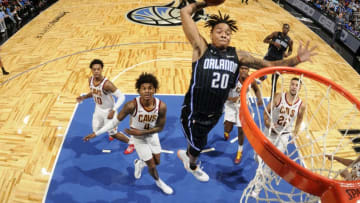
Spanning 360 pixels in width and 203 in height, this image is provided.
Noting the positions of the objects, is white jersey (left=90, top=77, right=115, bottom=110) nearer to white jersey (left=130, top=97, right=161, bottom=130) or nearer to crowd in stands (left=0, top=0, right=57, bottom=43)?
white jersey (left=130, top=97, right=161, bottom=130)

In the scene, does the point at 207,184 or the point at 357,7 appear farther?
the point at 357,7

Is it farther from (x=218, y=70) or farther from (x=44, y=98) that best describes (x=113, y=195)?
(x=44, y=98)

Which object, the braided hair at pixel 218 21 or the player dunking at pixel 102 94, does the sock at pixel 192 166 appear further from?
the braided hair at pixel 218 21

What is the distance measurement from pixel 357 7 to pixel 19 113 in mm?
12804

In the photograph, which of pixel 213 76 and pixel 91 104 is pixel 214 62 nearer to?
pixel 213 76

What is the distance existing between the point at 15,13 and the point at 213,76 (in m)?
10.4

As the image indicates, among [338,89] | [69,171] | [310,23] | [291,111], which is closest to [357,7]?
[310,23]

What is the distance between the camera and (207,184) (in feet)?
12.7

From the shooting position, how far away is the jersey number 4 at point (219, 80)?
254 cm

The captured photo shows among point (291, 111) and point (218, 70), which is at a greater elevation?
point (218, 70)

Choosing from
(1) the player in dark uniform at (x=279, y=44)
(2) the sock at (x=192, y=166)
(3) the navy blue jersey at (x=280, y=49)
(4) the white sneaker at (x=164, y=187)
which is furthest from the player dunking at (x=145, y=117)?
(3) the navy blue jersey at (x=280, y=49)

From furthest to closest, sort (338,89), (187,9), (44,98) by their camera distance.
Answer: (44,98), (187,9), (338,89)

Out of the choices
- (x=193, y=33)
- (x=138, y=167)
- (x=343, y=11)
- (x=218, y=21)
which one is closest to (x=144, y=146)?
(x=138, y=167)

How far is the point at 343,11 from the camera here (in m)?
10.7
